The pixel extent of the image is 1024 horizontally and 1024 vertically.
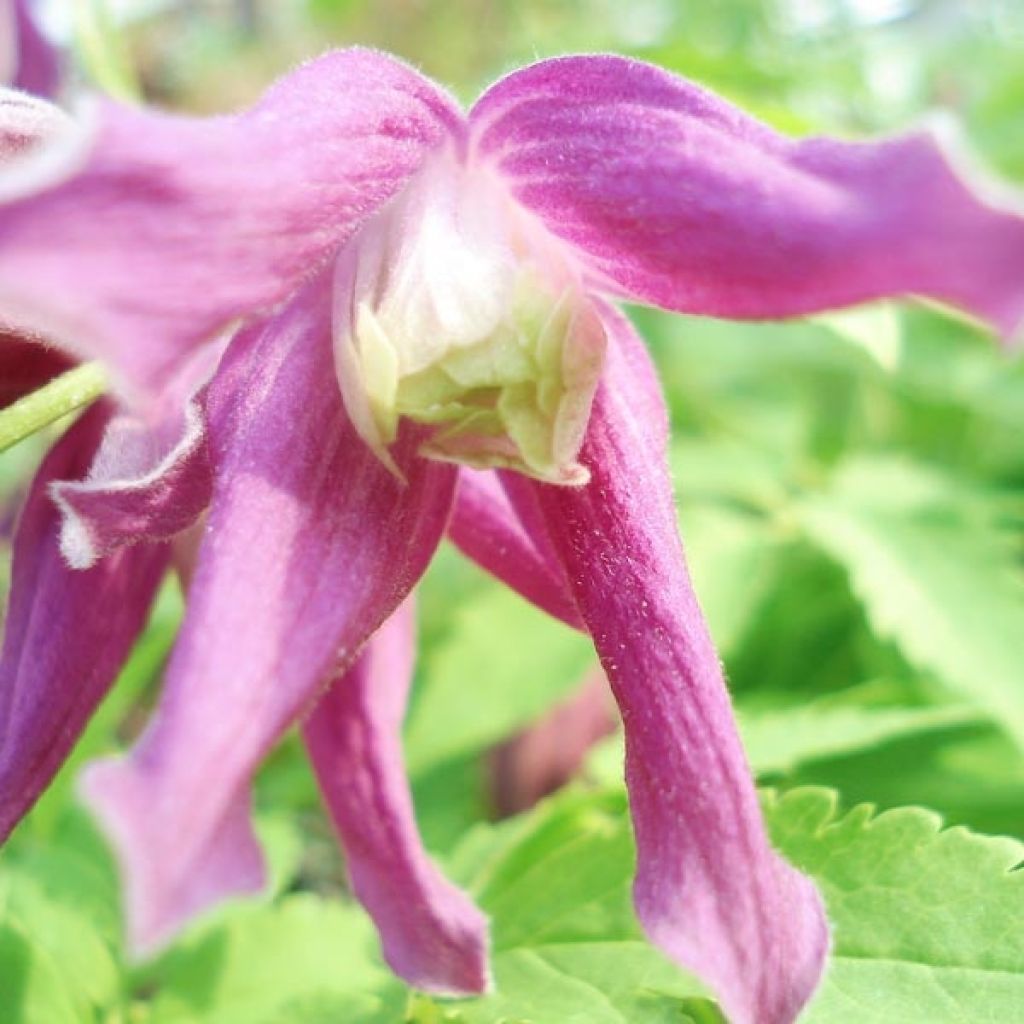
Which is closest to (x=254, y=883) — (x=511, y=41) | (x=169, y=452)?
(x=169, y=452)

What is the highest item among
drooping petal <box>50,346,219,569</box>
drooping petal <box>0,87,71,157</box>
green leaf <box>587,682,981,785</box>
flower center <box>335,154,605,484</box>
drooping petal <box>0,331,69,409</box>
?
drooping petal <box>0,87,71,157</box>

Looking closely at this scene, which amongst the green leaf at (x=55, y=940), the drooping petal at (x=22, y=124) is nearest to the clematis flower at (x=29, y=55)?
the drooping petal at (x=22, y=124)

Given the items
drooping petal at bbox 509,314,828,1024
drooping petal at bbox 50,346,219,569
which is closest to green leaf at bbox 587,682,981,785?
drooping petal at bbox 509,314,828,1024

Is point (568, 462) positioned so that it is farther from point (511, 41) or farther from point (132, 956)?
point (511, 41)

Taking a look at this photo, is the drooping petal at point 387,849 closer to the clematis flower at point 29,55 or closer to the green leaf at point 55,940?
the green leaf at point 55,940

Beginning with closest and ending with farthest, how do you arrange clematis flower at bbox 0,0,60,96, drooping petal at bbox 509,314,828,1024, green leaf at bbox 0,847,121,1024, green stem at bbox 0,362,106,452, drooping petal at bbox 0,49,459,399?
drooping petal at bbox 0,49,459,399 < drooping petal at bbox 509,314,828,1024 < green stem at bbox 0,362,106,452 < green leaf at bbox 0,847,121,1024 < clematis flower at bbox 0,0,60,96

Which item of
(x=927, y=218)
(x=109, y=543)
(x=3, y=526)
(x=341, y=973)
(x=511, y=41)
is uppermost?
(x=511, y=41)

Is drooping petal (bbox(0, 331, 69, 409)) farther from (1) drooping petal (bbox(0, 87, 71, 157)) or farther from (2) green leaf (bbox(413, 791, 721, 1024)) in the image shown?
(2) green leaf (bbox(413, 791, 721, 1024))
